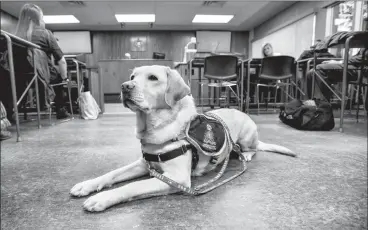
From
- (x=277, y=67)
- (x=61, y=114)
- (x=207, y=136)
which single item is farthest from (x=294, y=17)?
(x=207, y=136)

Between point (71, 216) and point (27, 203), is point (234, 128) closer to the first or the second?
point (71, 216)

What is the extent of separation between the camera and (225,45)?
11484 millimetres

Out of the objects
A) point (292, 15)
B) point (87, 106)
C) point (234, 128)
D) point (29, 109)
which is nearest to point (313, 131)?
point (234, 128)

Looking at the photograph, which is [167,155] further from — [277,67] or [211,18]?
[211,18]

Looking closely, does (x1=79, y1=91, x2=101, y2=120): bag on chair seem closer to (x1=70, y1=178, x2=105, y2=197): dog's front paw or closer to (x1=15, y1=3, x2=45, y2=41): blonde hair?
(x1=15, y1=3, x2=45, y2=41): blonde hair

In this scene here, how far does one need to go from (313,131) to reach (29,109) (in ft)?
17.7

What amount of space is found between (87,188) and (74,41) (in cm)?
1134

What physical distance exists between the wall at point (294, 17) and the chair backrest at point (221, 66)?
3.68m

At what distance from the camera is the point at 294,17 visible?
787 centimetres

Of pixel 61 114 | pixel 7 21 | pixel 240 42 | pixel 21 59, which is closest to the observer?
pixel 21 59

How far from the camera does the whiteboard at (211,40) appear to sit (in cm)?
1113

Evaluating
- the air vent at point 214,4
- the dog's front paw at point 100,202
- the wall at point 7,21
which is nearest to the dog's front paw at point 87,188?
the dog's front paw at point 100,202

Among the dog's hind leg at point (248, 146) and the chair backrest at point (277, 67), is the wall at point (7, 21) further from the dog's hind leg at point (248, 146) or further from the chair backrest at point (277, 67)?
the dog's hind leg at point (248, 146)

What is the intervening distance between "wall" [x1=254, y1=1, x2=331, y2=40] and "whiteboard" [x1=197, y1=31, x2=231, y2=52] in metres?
1.37
